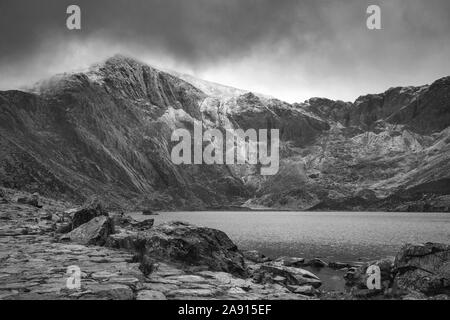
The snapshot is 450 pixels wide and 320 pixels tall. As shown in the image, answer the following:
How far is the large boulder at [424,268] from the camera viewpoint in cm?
2322

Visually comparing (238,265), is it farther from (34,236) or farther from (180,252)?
(34,236)

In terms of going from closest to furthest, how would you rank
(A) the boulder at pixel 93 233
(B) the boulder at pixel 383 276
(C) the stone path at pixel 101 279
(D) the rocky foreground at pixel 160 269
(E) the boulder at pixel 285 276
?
(C) the stone path at pixel 101 279, (D) the rocky foreground at pixel 160 269, (B) the boulder at pixel 383 276, (E) the boulder at pixel 285 276, (A) the boulder at pixel 93 233

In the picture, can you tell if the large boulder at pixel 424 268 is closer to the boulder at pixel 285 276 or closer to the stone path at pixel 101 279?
the boulder at pixel 285 276

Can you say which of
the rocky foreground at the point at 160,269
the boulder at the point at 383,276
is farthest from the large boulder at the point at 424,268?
the boulder at the point at 383,276

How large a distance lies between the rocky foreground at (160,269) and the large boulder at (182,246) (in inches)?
2.5

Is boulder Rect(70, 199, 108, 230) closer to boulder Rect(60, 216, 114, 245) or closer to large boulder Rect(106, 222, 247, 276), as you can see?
boulder Rect(60, 216, 114, 245)

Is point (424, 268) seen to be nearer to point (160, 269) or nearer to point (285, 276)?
point (285, 276)

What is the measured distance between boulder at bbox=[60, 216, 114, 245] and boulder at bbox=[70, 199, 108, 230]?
11.5 feet

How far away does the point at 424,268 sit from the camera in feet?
82.4

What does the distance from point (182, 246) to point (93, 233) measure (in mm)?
8331
